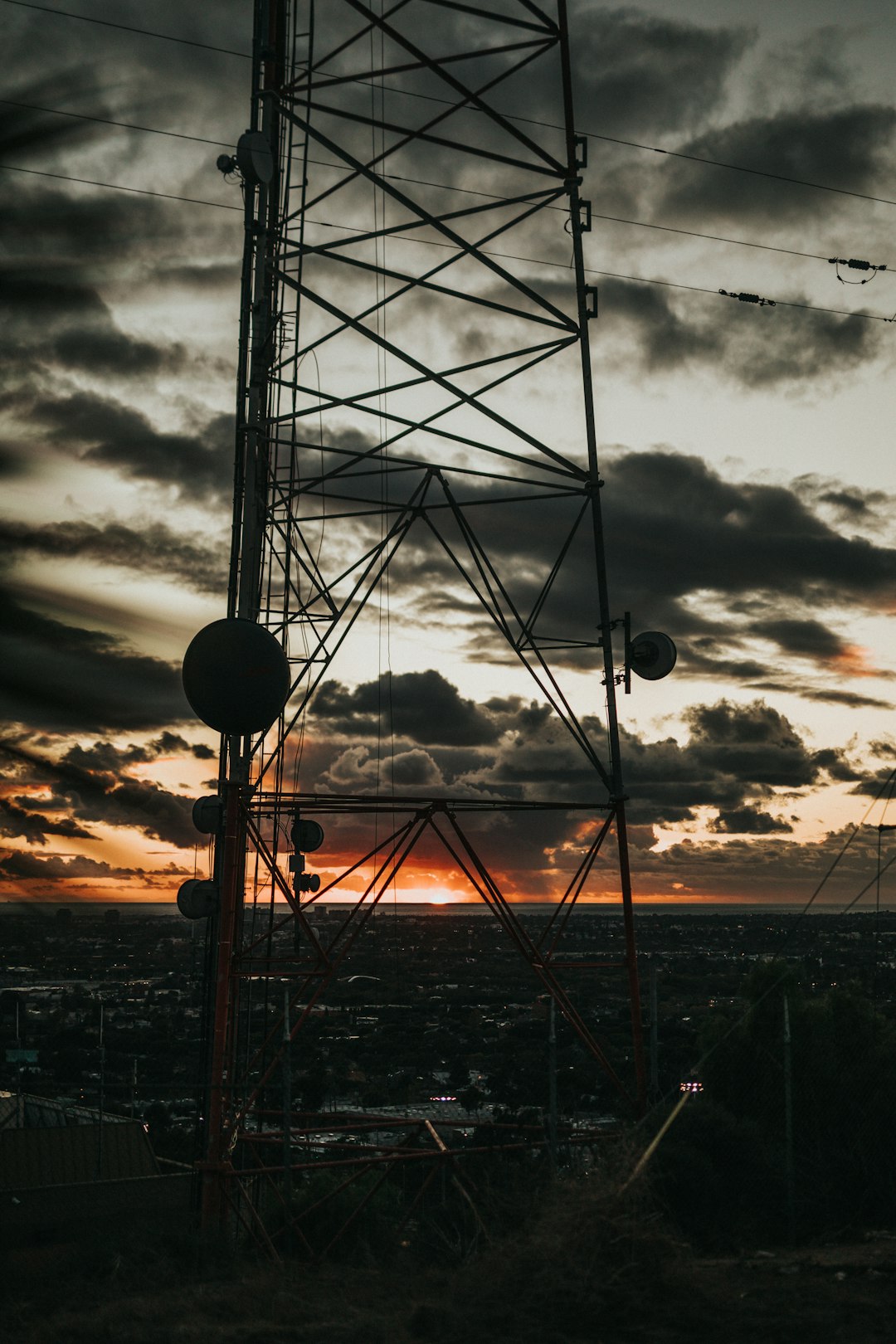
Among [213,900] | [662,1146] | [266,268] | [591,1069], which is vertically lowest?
[591,1069]

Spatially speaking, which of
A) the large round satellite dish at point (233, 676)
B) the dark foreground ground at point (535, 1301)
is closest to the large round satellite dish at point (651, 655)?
the large round satellite dish at point (233, 676)

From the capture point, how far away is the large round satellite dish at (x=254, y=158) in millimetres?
16000

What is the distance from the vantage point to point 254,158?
1605 cm

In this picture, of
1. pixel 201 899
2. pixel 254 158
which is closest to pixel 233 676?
pixel 201 899

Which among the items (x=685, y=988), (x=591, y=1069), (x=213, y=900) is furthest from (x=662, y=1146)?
(x=685, y=988)

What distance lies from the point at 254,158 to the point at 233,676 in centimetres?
724

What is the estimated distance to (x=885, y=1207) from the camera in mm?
13953

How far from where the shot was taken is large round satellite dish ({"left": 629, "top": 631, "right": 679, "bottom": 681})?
55.3ft

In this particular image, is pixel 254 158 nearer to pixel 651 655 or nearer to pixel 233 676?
pixel 233 676

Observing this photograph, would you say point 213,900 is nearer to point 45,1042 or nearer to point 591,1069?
point 591,1069

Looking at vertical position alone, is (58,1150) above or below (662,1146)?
below

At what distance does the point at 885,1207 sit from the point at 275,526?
454 inches

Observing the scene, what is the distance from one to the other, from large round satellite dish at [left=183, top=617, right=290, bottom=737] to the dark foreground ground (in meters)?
5.59

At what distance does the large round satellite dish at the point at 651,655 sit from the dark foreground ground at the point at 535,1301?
7.78m
